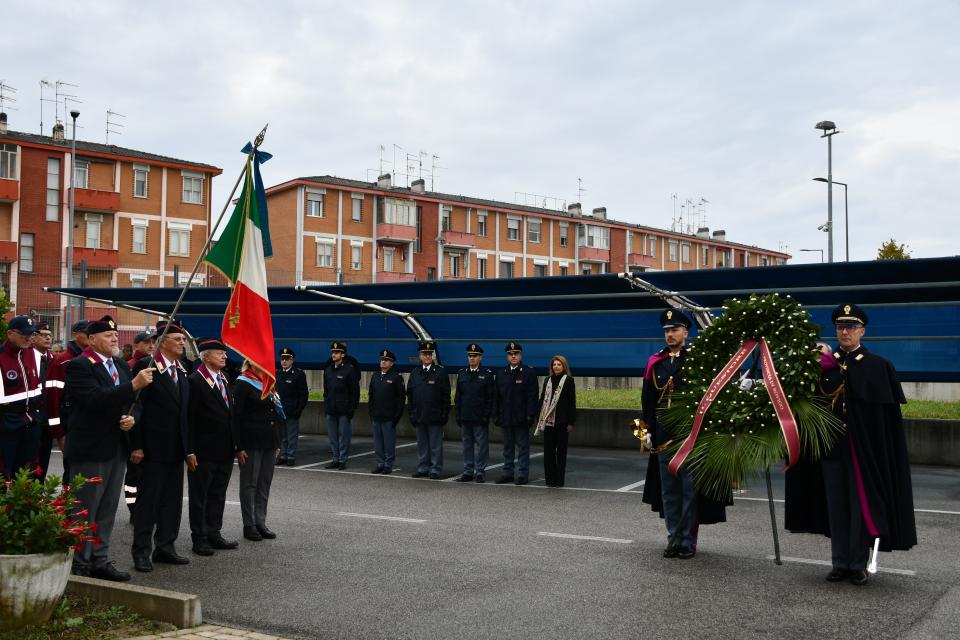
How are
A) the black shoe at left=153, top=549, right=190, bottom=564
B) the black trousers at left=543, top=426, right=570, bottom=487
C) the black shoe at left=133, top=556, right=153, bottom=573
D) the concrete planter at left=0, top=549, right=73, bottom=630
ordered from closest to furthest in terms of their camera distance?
the concrete planter at left=0, top=549, right=73, bottom=630
the black shoe at left=133, top=556, right=153, bottom=573
the black shoe at left=153, top=549, right=190, bottom=564
the black trousers at left=543, top=426, right=570, bottom=487

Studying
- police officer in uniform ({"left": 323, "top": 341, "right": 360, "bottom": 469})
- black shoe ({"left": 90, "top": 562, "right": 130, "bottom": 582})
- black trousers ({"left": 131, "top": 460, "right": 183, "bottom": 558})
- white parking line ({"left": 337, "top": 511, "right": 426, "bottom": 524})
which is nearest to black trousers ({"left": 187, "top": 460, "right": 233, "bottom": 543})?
black trousers ({"left": 131, "top": 460, "right": 183, "bottom": 558})

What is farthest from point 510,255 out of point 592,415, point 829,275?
point 829,275

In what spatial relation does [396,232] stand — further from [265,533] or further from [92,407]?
[92,407]

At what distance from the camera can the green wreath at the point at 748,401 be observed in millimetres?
7266

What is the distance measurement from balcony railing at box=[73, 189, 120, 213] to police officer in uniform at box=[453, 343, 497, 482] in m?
41.7

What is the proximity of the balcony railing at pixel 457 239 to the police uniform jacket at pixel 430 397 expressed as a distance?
174ft

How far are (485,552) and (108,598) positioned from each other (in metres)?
3.29

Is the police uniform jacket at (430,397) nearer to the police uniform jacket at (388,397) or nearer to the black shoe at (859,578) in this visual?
the police uniform jacket at (388,397)

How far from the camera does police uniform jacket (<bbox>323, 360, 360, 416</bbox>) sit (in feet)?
50.5

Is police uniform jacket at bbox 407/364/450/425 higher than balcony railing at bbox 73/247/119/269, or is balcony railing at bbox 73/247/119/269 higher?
balcony railing at bbox 73/247/119/269

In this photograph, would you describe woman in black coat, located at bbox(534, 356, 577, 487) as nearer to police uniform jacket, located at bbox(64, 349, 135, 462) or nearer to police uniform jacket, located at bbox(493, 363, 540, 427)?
police uniform jacket, located at bbox(493, 363, 540, 427)

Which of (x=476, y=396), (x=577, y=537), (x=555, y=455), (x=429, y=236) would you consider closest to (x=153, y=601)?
(x=577, y=537)

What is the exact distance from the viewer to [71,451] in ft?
23.9

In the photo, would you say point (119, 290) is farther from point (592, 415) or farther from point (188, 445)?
point (188, 445)
